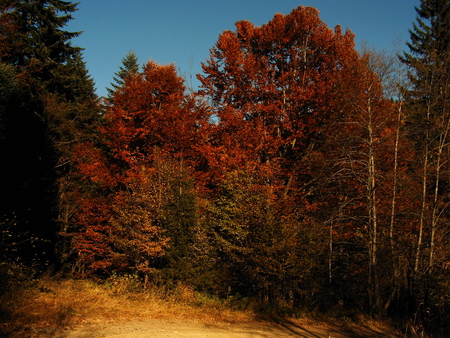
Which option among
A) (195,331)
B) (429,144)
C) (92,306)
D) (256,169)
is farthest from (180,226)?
(429,144)

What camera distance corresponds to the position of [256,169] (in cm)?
1917

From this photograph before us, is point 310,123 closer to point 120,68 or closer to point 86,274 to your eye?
point 86,274

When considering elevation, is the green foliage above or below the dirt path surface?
above

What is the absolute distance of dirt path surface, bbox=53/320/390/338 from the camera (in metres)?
7.17

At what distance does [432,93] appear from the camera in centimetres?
1333

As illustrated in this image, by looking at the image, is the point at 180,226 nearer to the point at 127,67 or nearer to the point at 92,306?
the point at 92,306

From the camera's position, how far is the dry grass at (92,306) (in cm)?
706

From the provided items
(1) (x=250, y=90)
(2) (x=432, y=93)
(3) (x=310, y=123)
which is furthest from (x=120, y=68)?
(2) (x=432, y=93)

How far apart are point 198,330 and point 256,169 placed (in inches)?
460

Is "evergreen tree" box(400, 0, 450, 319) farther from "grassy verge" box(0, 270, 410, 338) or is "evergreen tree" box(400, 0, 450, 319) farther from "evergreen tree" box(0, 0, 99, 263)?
"evergreen tree" box(0, 0, 99, 263)

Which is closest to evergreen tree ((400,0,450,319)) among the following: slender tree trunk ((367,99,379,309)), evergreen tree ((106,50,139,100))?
slender tree trunk ((367,99,379,309))

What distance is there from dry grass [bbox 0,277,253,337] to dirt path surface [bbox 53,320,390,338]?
50 centimetres

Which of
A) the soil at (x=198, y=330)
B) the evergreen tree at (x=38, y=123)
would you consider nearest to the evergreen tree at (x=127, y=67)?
the evergreen tree at (x=38, y=123)

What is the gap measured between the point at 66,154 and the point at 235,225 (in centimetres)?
1318
